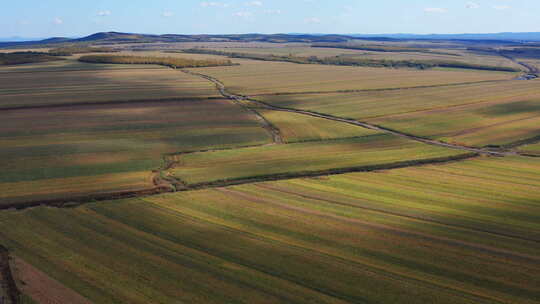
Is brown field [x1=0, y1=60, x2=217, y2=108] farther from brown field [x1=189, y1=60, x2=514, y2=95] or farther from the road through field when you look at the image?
brown field [x1=189, y1=60, x2=514, y2=95]

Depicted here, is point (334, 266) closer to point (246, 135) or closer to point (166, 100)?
point (246, 135)

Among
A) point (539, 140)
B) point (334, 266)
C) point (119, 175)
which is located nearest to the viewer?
point (334, 266)

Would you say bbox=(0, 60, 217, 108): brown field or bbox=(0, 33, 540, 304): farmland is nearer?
bbox=(0, 33, 540, 304): farmland

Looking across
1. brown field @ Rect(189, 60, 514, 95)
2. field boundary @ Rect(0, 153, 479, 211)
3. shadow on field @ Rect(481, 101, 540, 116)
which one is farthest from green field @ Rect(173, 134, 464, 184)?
brown field @ Rect(189, 60, 514, 95)

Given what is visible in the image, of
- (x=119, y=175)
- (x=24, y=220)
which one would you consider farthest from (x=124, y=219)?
(x=119, y=175)

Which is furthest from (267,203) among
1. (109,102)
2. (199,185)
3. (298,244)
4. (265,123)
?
(109,102)

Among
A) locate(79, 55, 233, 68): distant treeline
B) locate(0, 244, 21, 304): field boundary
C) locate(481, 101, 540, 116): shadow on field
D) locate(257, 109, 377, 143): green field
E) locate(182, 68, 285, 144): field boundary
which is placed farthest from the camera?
locate(79, 55, 233, 68): distant treeline

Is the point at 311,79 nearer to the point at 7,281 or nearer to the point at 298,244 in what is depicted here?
the point at 298,244
